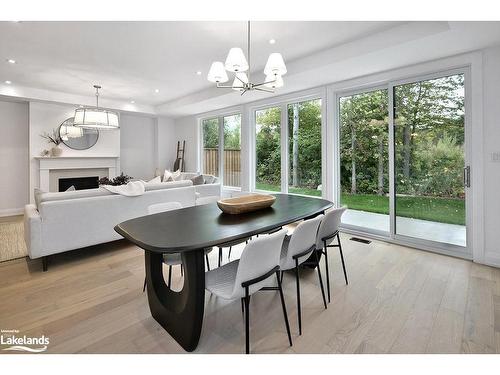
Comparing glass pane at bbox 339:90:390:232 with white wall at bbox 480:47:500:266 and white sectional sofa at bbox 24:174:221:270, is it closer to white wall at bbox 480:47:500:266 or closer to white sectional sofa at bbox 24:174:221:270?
white wall at bbox 480:47:500:266

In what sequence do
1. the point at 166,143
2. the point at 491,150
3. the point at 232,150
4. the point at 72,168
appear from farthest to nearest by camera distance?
the point at 166,143 → the point at 232,150 → the point at 72,168 → the point at 491,150

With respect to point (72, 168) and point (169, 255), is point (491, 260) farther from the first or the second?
point (72, 168)

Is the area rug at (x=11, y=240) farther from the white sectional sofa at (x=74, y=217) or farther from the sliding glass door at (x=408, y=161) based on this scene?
the sliding glass door at (x=408, y=161)

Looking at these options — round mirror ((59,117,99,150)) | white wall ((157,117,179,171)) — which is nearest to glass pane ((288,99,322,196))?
white wall ((157,117,179,171))

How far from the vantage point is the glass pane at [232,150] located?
6.05m

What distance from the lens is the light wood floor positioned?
1.62 m

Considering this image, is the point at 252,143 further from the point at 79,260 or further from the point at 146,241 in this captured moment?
the point at 146,241

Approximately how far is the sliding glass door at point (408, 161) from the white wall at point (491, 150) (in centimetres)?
22

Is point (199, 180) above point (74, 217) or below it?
above

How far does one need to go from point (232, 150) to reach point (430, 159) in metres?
4.08

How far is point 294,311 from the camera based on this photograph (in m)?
2.00
